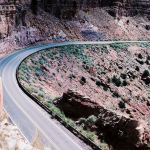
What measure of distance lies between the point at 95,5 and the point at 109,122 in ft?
215

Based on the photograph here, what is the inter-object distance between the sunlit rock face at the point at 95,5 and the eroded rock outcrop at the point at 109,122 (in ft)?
144

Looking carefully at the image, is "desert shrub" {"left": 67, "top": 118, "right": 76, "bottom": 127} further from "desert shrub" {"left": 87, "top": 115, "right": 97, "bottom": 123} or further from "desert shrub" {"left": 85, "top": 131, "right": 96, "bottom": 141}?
"desert shrub" {"left": 85, "top": 131, "right": 96, "bottom": 141}

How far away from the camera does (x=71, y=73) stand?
37219mm

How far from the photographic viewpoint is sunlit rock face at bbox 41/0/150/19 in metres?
57.7

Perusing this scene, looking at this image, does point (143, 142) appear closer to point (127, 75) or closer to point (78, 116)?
point (78, 116)

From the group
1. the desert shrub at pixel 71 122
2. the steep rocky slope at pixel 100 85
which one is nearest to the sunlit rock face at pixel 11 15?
the steep rocky slope at pixel 100 85

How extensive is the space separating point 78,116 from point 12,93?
8.35 meters

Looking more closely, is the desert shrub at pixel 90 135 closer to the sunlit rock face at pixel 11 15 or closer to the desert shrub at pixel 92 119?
the desert shrub at pixel 92 119

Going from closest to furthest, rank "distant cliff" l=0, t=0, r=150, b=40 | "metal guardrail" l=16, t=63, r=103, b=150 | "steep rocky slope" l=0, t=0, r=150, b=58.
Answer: "metal guardrail" l=16, t=63, r=103, b=150 < "distant cliff" l=0, t=0, r=150, b=40 < "steep rocky slope" l=0, t=0, r=150, b=58

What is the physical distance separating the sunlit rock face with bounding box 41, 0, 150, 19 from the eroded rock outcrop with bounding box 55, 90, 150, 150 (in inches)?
1733

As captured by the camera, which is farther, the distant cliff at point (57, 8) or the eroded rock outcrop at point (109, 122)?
the distant cliff at point (57, 8)

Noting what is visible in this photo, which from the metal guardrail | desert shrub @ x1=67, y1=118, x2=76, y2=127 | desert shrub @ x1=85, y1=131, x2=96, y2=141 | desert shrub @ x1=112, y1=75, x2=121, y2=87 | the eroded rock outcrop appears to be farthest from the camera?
desert shrub @ x1=112, y1=75, x2=121, y2=87

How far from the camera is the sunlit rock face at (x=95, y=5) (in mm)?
57719

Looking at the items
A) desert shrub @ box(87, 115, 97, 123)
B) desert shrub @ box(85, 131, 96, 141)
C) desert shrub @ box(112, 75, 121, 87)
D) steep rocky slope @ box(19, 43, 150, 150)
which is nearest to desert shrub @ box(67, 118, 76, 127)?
steep rocky slope @ box(19, 43, 150, 150)
